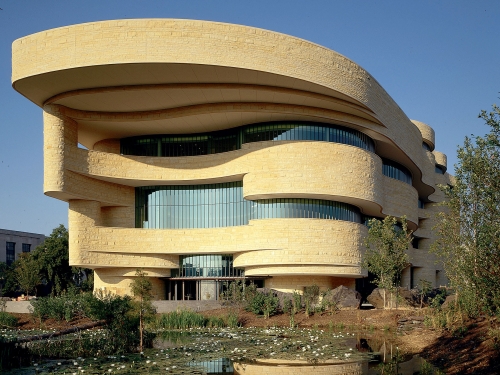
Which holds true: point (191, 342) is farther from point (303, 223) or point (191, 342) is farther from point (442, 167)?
point (442, 167)

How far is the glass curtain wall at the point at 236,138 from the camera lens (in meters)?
38.1

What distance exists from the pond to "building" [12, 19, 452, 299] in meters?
15.0

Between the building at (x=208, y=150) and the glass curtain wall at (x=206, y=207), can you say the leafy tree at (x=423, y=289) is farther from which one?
the glass curtain wall at (x=206, y=207)

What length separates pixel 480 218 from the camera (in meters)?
14.6

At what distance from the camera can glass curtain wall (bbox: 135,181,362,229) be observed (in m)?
38.9

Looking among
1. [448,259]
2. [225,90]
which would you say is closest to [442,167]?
[225,90]

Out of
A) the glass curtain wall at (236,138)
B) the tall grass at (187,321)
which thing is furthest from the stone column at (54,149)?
the tall grass at (187,321)

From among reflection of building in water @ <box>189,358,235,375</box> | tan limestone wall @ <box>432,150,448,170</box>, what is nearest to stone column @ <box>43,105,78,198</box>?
reflection of building in water @ <box>189,358,235,375</box>

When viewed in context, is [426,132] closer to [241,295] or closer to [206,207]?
[206,207]

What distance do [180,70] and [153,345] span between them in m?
17.0

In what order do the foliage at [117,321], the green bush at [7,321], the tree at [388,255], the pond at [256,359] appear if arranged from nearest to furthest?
the pond at [256,359] → the foliage at [117,321] → the tree at [388,255] → the green bush at [7,321]

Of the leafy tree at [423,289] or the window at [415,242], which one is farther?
the window at [415,242]

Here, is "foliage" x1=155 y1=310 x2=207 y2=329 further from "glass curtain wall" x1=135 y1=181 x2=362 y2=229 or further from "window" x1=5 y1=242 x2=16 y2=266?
"window" x1=5 y1=242 x2=16 y2=266

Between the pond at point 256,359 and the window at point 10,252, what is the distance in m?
65.5
